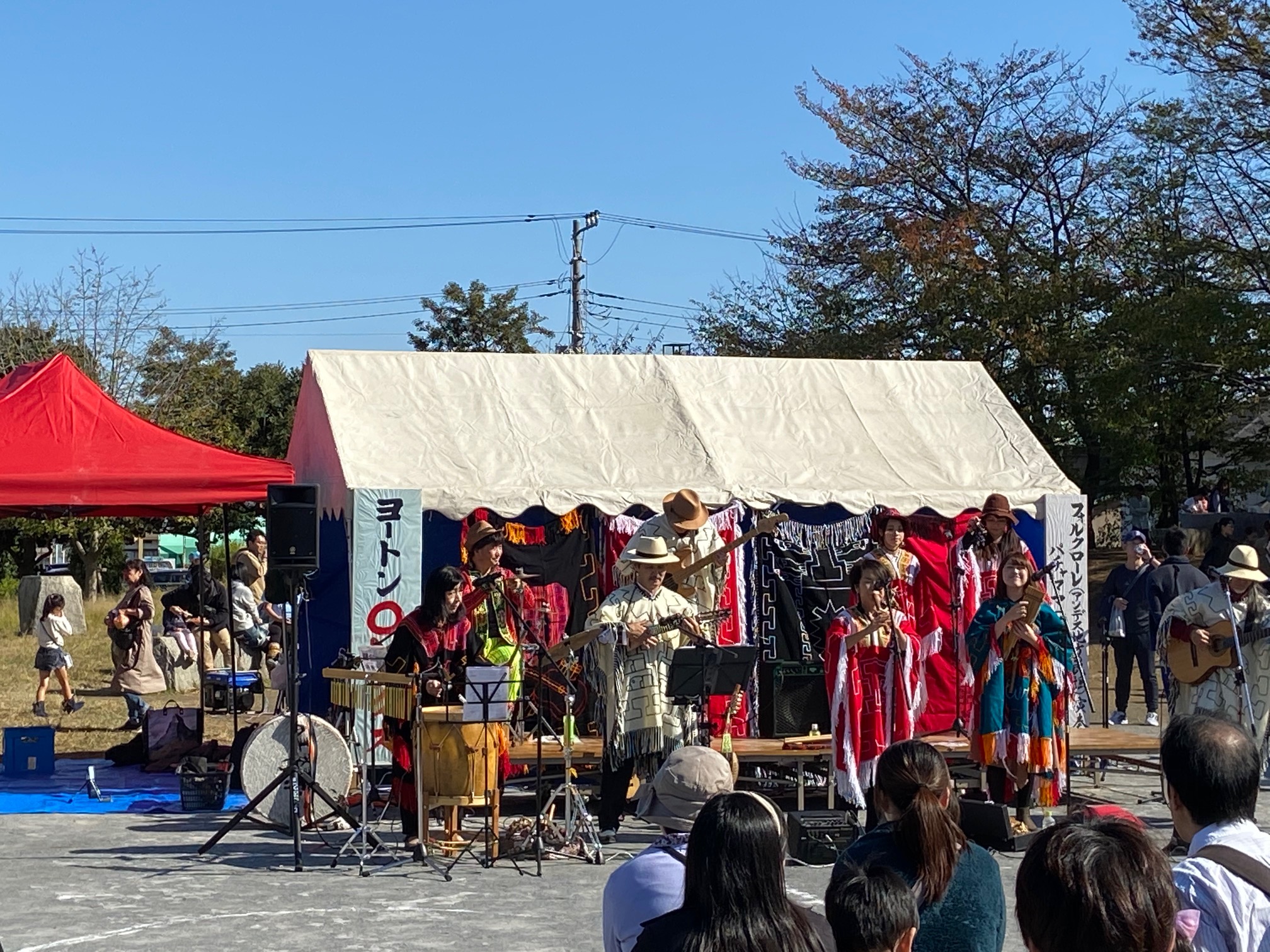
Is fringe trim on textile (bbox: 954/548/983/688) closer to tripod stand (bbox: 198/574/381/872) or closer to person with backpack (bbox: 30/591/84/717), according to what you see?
tripod stand (bbox: 198/574/381/872)

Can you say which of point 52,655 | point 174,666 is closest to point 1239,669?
point 52,655

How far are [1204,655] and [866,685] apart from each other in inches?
80.8

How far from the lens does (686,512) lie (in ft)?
35.8

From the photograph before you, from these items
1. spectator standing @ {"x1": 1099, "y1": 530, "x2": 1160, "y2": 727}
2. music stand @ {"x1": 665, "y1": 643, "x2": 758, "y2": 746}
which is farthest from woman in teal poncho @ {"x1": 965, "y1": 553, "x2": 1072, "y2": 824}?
spectator standing @ {"x1": 1099, "y1": 530, "x2": 1160, "y2": 727}

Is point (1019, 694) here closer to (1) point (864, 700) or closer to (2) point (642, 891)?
(1) point (864, 700)

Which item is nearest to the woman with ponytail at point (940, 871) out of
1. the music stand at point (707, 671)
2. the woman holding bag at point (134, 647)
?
the music stand at point (707, 671)

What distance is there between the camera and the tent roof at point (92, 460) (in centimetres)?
1105

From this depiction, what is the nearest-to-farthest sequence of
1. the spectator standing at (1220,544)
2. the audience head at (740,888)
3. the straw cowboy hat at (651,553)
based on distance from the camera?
the audience head at (740,888)
the straw cowboy hat at (651,553)
the spectator standing at (1220,544)

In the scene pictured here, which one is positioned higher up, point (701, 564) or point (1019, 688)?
point (701, 564)

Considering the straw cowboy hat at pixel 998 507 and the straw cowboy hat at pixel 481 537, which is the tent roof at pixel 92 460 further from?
the straw cowboy hat at pixel 998 507

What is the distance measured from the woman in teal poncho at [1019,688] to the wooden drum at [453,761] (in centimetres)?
288

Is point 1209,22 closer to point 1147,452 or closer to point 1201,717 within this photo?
point 1147,452

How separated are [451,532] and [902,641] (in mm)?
3624

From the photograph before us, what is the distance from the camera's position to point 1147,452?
26.8 metres
